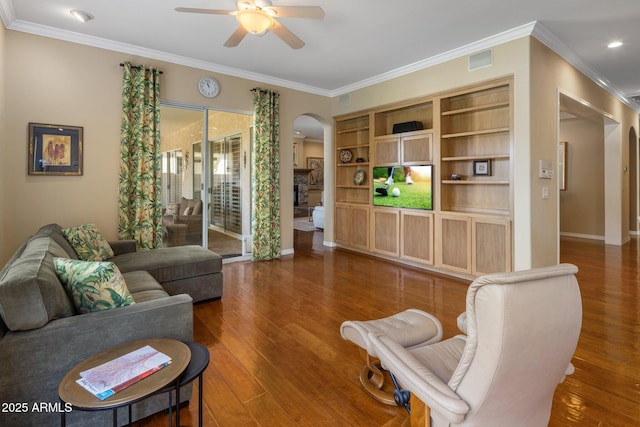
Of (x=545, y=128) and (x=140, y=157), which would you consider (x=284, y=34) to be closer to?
(x=140, y=157)

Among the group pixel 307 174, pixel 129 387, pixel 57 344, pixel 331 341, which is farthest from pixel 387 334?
pixel 307 174

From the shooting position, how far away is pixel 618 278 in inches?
176

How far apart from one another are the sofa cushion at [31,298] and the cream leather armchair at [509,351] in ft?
5.46

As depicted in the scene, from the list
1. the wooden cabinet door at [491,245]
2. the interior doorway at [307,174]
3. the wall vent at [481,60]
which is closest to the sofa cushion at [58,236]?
the wooden cabinet door at [491,245]

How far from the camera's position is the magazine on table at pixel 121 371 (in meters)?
1.26

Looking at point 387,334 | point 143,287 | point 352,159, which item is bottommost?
point 387,334

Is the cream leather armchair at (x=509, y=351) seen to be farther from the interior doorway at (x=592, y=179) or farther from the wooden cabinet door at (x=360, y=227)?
the interior doorway at (x=592, y=179)

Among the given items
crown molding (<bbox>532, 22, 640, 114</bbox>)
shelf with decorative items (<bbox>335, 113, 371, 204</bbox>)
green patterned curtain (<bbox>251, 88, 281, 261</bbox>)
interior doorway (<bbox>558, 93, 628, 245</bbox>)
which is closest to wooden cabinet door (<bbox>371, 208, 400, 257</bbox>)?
shelf with decorative items (<bbox>335, 113, 371, 204</bbox>)

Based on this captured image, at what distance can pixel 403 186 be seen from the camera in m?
5.32

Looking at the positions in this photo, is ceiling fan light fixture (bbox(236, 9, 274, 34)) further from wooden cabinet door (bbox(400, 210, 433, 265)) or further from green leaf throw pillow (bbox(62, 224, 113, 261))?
wooden cabinet door (bbox(400, 210, 433, 265))

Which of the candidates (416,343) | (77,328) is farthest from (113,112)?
(416,343)

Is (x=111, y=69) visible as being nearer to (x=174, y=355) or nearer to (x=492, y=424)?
(x=174, y=355)

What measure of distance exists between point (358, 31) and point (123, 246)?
3.75 meters

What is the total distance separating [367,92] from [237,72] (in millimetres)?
2215
